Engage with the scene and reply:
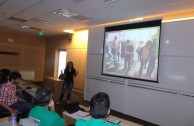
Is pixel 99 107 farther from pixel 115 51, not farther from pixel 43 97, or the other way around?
pixel 115 51

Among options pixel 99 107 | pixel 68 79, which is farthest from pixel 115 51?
pixel 99 107

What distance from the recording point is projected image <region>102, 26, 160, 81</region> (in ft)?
13.3

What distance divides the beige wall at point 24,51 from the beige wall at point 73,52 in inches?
16.6

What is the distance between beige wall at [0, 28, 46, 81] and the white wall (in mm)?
5943

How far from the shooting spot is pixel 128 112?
4.50 m

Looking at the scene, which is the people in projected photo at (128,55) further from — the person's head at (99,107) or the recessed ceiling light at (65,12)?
the person's head at (99,107)

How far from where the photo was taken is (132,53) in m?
4.46

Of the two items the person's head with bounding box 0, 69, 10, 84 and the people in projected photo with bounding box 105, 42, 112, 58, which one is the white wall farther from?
the person's head with bounding box 0, 69, 10, 84

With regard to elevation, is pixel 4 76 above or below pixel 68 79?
above

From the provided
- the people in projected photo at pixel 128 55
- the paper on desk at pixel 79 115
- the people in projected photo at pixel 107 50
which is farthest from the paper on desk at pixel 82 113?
the people in projected photo at pixel 107 50

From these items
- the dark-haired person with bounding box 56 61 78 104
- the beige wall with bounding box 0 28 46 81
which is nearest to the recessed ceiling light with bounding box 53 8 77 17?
the dark-haired person with bounding box 56 61 78 104

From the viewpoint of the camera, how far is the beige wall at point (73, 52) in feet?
22.6

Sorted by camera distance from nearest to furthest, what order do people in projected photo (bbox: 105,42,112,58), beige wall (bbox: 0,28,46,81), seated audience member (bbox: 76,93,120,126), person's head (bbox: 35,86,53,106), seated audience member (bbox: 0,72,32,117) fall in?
seated audience member (bbox: 76,93,120,126) → person's head (bbox: 35,86,53,106) → seated audience member (bbox: 0,72,32,117) → people in projected photo (bbox: 105,42,112,58) → beige wall (bbox: 0,28,46,81)

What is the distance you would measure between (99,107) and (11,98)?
213cm
